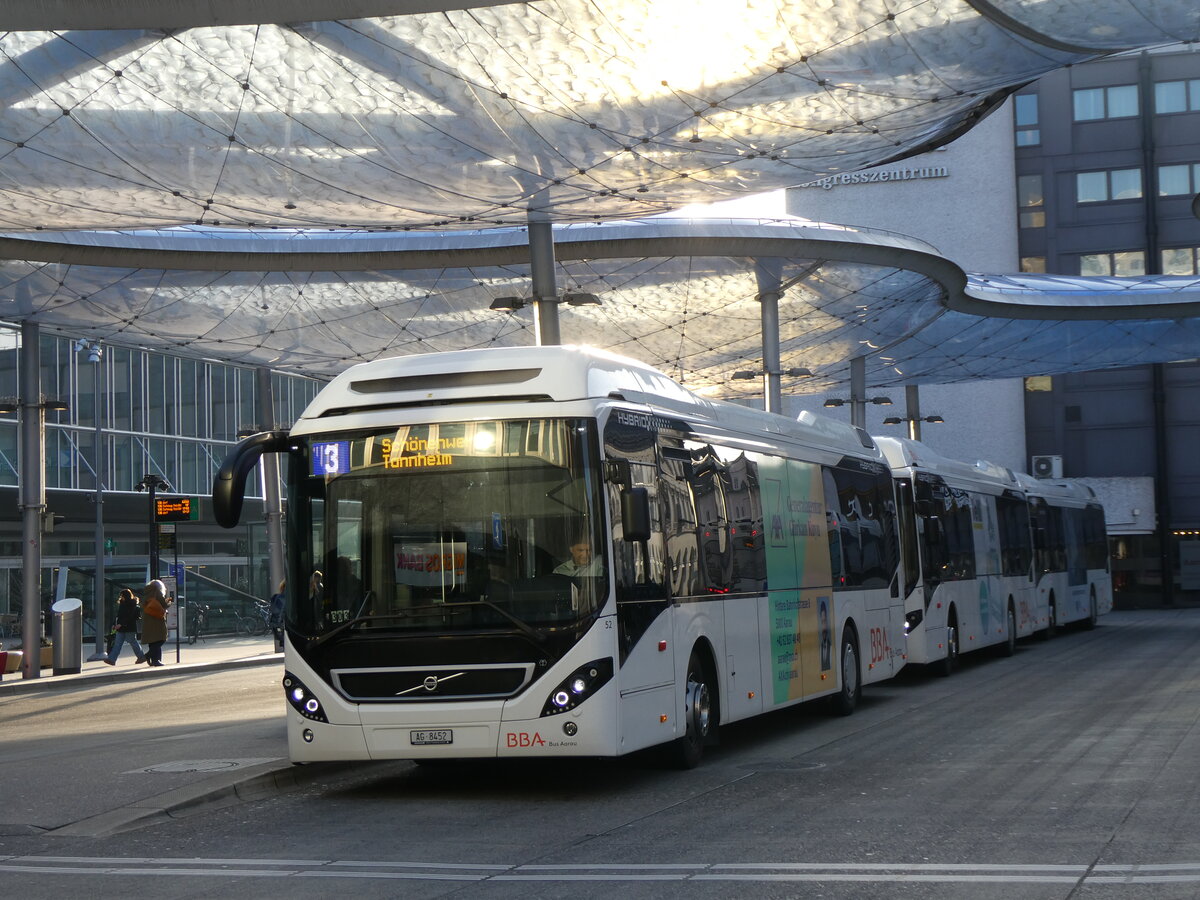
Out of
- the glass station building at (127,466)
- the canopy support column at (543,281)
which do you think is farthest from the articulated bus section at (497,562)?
the glass station building at (127,466)

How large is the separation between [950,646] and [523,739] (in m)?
14.0

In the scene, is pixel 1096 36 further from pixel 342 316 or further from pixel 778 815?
pixel 342 316

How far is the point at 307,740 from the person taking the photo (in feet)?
37.2

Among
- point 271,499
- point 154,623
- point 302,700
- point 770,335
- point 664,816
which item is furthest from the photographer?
point 271,499

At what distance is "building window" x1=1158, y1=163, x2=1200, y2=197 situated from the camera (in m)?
58.1

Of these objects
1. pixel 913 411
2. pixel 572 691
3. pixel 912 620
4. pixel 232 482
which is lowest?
pixel 912 620

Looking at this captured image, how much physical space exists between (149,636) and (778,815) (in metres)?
25.6

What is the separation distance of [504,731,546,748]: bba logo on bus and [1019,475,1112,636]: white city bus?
21604 mm

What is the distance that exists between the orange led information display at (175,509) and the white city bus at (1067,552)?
18252 millimetres

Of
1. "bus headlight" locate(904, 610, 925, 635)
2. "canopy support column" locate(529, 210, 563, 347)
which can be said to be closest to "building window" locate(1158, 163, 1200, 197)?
"canopy support column" locate(529, 210, 563, 347)

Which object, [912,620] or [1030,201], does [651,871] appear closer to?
[912,620]

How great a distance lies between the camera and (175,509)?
3628 cm

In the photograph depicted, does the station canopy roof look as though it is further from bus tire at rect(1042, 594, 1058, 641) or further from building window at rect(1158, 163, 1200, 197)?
building window at rect(1158, 163, 1200, 197)

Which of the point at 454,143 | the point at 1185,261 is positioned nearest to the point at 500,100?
the point at 454,143
